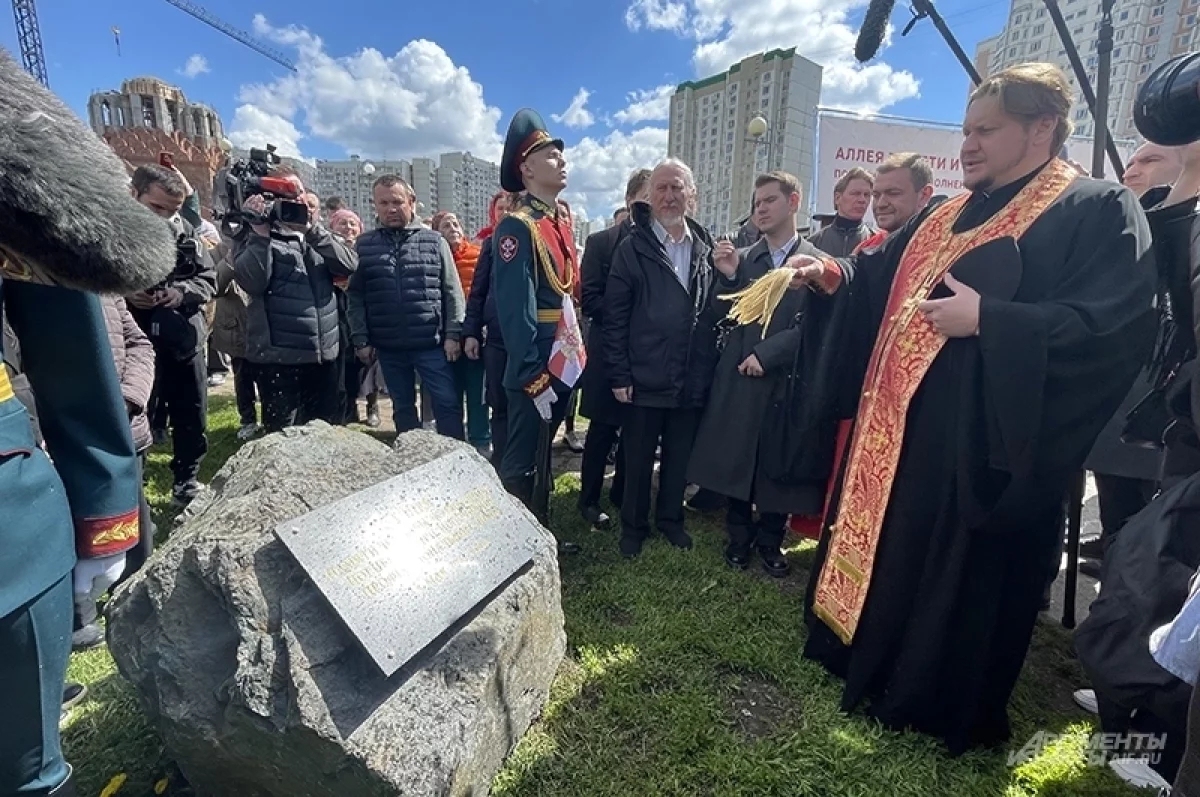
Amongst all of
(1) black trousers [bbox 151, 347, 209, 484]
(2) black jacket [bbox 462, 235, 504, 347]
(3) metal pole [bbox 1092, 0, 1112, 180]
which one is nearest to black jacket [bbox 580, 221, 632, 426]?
(2) black jacket [bbox 462, 235, 504, 347]

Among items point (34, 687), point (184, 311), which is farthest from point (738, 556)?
point (184, 311)

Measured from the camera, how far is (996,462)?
1972 mm

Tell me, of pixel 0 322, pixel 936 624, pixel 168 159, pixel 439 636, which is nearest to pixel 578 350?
pixel 439 636

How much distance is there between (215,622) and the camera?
1.71 meters

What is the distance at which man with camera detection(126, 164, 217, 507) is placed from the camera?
3.46 metres

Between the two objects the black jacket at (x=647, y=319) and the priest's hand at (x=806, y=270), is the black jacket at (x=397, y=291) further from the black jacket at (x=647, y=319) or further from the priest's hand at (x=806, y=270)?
the priest's hand at (x=806, y=270)

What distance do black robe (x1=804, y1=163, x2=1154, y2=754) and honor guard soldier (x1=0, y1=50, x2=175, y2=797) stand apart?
2.29 m

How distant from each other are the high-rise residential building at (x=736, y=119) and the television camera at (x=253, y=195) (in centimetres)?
2603

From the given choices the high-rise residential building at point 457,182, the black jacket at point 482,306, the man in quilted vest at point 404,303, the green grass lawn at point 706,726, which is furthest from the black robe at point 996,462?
the high-rise residential building at point 457,182

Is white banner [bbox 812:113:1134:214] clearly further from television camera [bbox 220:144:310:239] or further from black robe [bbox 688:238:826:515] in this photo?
television camera [bbox 220:144:310:239]

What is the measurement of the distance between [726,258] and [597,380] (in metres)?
1.07

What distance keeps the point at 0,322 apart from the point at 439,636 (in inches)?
50.9

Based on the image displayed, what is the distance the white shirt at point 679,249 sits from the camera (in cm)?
346

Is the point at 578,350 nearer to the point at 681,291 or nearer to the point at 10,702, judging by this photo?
the point at 681,291
